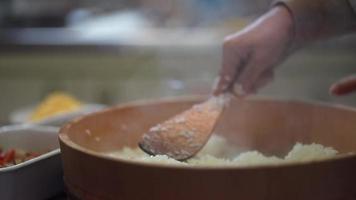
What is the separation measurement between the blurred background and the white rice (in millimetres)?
1179

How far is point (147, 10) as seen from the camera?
316 centimetres

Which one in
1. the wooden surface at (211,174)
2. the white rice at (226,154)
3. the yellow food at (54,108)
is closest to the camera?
the wooden surface at (211,174)

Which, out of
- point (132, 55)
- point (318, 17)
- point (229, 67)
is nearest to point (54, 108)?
point (229, 67)

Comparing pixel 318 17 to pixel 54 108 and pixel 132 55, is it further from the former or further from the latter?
pixel 132 55

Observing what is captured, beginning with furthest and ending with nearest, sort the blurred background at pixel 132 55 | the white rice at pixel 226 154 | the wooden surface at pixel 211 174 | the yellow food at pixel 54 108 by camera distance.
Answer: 1. the blurred background at pixel 132 55
2. the yellow food at pixel 54 108
3. the white rice at pixel 226 154
4. the wooden surface at pixel 211 174

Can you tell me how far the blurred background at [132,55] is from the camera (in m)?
2.59

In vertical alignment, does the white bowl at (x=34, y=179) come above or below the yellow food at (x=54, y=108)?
above

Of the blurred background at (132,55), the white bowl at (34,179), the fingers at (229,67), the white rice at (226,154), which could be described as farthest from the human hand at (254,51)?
the blurred background at (132,55)

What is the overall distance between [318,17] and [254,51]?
0.50ft

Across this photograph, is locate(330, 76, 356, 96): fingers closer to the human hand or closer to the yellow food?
the human hand

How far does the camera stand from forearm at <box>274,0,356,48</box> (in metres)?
1.21

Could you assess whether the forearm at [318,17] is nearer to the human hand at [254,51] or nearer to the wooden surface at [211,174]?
the human hand at [254,51]

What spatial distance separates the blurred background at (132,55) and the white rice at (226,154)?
118 centimetres

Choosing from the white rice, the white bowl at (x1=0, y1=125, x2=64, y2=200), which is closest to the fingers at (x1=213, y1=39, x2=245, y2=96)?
the white rice
